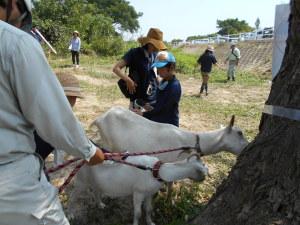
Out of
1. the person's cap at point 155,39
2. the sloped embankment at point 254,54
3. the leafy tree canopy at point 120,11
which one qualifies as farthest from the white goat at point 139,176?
the leafy tree canopy at point 120,11

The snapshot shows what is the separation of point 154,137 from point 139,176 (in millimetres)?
830

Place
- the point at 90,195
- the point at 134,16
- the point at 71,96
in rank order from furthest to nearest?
the point at 134,16 < the point at 90,195 < the point at 71,96

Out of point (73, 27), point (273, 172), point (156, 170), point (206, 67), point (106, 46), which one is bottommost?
point (156, 170)

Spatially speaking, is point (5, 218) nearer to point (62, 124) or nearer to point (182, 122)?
point (62, 124)

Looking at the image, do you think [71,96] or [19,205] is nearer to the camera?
[19,205]

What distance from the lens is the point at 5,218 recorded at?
1900 millimetres

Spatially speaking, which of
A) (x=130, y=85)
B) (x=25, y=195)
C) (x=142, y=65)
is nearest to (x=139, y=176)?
(x=130, y=85)

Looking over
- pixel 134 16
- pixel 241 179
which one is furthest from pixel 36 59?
pixel 134 16

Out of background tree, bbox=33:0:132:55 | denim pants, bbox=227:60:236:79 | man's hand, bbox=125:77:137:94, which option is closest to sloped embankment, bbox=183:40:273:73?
denim pants, bbox=227:60:236:79

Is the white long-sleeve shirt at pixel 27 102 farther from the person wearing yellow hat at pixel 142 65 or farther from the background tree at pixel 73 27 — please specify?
the background tree at pixel 73 27

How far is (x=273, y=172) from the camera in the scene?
3236 millimetres

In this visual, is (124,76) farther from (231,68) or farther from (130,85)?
(231,68)

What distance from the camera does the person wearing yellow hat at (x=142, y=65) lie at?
196 inches

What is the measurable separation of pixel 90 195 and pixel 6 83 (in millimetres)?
3233
